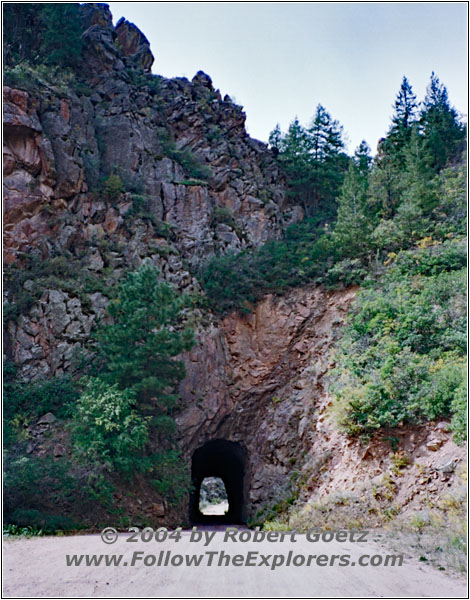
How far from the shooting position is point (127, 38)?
3588 cm

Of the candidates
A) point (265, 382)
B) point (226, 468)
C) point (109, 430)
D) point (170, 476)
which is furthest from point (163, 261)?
point (226, 468)

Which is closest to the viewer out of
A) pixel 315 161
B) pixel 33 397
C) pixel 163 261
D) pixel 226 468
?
pixel 33 397

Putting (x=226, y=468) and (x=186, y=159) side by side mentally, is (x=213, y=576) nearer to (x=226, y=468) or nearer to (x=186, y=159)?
(x=226, y=468)

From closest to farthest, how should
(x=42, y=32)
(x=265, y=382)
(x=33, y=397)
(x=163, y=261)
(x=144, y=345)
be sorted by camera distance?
(x=144, y=345), (x=33, y=397), (x=265, y=382), (x=163, y=261), (x=42, y=32)

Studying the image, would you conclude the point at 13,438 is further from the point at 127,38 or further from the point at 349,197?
the point at 127,38

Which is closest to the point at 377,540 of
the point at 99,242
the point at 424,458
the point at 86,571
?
the point at 424,458

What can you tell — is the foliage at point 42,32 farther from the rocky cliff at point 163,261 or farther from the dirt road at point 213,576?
the dirt road at point 213,576

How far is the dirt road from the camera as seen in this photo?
6406 millimetres

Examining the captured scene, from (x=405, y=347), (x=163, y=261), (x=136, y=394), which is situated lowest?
(x=136, y=394)

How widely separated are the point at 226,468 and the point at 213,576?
21.9 meters

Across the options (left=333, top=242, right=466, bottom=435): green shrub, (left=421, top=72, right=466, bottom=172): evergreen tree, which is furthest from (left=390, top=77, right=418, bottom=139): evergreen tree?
(left=333, top=242, right=466, bottom=435): green shrub

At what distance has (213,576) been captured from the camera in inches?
289

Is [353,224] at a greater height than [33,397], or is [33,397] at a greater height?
[353,224]

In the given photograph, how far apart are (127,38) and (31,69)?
14.6 metres
